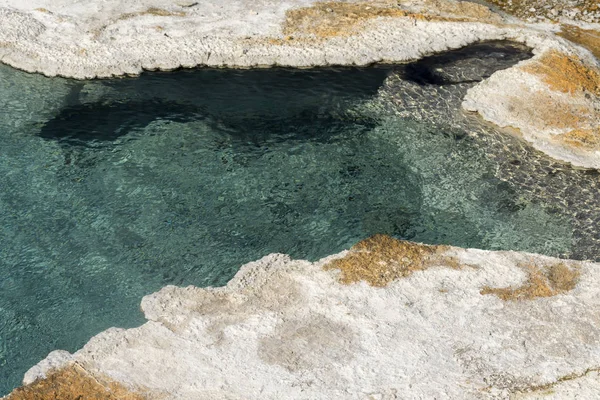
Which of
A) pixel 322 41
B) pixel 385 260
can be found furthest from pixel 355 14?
pixel 385 260

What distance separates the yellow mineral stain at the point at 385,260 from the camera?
371 inches

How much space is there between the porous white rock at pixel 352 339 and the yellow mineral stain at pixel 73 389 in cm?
13

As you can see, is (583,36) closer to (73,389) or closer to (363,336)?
(363,336)

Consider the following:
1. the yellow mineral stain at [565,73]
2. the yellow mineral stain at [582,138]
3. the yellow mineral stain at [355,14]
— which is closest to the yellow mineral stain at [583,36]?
the yellow mineral stain at [565,73]

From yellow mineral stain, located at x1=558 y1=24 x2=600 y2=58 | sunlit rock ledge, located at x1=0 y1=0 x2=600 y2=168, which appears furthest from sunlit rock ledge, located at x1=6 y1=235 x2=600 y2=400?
yellow mineral stain, located at x1=558 y1=24 x2=600 y2=58

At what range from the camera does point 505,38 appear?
15570 millimetres

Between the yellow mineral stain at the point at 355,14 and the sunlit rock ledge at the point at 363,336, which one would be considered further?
the yellow mineral stain at the point at 355,14

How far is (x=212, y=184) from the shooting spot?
Result: 11523 millimetres

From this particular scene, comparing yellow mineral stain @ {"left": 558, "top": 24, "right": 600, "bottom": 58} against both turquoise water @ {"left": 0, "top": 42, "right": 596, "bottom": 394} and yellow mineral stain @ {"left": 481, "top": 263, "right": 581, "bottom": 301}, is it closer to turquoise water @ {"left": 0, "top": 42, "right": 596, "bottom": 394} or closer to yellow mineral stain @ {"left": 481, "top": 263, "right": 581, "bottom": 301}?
turquoise water @ {"left": 0, "top": 42, "right": 596, "bottom": 394}

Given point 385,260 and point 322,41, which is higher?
point 322,41

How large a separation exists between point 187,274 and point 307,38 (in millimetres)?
6668

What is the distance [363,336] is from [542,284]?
2.54m

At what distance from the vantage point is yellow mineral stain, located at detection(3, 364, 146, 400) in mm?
7750

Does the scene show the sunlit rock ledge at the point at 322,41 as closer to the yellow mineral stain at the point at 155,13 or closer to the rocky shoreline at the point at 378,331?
the yellow mineral stain at the point at 155,13
